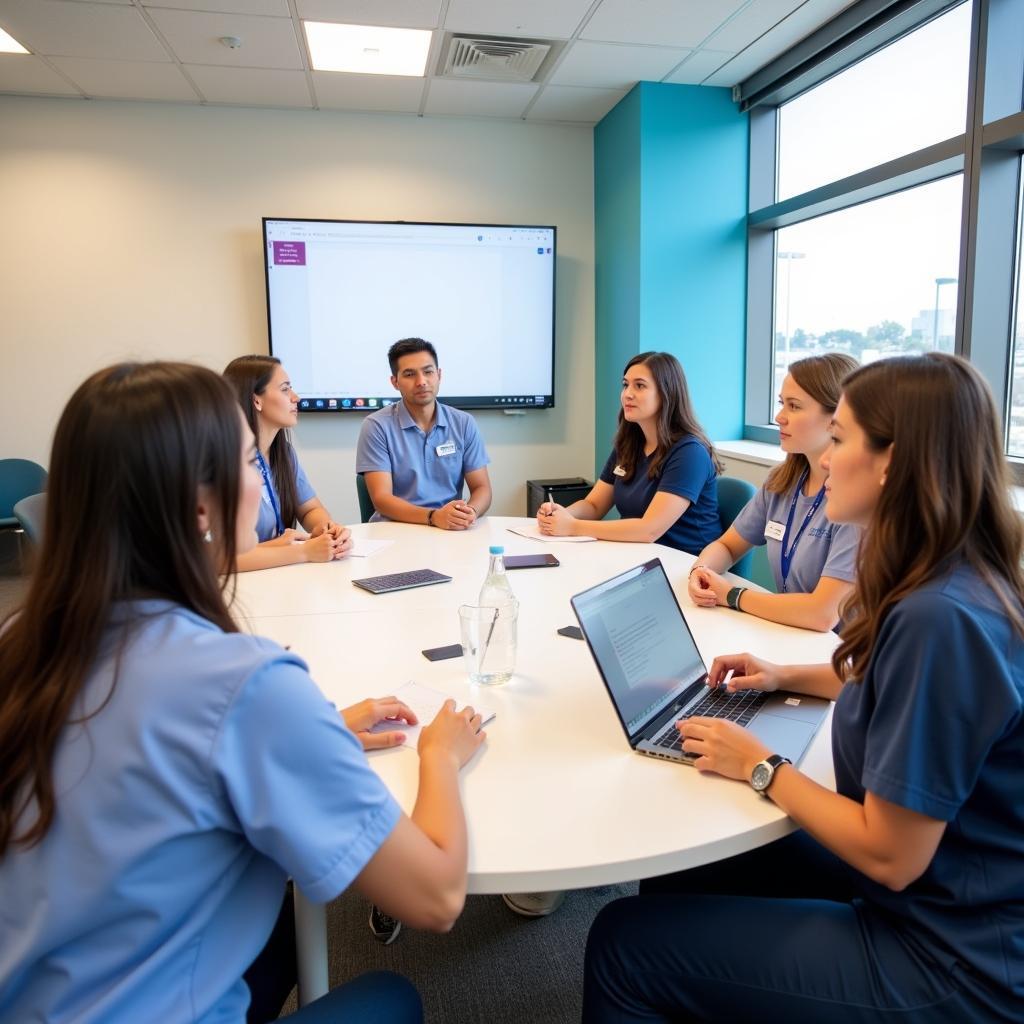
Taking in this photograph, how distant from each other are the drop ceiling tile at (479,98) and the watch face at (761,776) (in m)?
3.92

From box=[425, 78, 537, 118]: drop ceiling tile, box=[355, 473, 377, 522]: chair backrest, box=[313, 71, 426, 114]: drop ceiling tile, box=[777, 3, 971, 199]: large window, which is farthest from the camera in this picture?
box=[425, 78, 537, 118]: drop ceiling tile

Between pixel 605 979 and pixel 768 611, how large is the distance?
3.06ft

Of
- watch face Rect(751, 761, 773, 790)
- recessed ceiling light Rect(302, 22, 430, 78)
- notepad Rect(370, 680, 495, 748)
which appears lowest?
notepad Rect(370, 680, 495, 748)

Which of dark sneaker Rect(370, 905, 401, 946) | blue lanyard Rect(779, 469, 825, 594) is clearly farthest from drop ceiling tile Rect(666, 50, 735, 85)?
dark sneaker Rect(370, 905, 401, 946)

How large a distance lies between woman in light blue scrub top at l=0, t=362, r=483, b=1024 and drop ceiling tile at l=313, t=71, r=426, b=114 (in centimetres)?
372

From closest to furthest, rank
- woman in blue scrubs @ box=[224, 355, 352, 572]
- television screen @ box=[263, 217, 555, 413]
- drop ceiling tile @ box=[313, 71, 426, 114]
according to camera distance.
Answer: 1. woman in blue scrubs @ box=[224, 355, 352, 572]
2. drop ceiling tile @ box=[313, 71, 426, 114]
3. television screen @ box=[263, 217, 555, 413]

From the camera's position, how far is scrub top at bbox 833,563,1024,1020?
0.86 meters

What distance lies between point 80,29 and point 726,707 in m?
3.82

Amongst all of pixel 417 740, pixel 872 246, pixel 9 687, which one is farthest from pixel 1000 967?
pixel 872 246

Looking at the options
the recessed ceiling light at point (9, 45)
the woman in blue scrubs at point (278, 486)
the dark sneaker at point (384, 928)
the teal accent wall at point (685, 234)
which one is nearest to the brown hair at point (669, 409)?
the woman in blue scrubs at point (278, 486)

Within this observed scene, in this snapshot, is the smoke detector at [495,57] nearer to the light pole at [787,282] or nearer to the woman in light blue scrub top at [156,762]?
the light pole at [787,282]

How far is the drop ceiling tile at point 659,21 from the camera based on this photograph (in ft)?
10.5

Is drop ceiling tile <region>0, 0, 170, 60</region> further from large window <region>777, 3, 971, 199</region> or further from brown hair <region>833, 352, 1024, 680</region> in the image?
brown hair <region>833, 352, 1024, 680</region>

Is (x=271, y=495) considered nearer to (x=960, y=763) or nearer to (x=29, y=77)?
(x=960, y=763)
